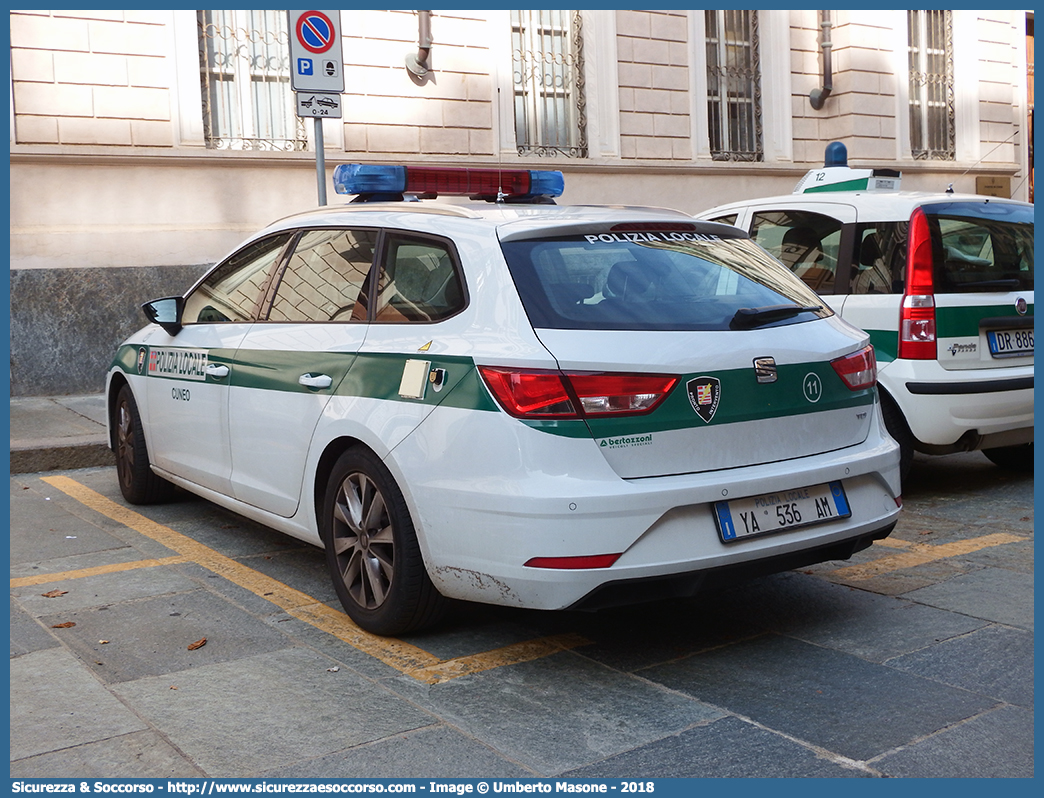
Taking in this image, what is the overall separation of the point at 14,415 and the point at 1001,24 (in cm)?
1599

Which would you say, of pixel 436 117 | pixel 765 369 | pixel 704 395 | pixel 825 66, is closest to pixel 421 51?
pixel 436 117

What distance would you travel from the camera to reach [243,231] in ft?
38.9

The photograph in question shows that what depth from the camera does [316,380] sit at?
432 centimetres

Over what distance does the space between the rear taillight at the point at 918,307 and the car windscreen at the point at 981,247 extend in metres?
0.06

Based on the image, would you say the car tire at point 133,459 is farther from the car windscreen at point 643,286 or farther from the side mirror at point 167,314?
the car windscreen at point 643,286

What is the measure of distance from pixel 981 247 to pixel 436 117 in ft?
26.4

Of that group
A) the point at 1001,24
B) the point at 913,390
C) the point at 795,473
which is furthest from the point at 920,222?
the point at 1001,24

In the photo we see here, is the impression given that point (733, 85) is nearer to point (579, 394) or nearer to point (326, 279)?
point (326, 279)

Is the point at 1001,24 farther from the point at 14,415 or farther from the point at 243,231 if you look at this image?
the point at 14,415

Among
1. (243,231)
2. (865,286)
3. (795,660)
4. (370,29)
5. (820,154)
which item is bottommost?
(795,660)

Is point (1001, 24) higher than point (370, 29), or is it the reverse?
point (1001, 24)

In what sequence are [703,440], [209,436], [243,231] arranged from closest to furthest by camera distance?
1. [703,440]
2. [209,436]
3. [243,231]

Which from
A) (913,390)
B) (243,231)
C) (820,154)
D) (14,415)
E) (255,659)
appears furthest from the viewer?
(820,154)

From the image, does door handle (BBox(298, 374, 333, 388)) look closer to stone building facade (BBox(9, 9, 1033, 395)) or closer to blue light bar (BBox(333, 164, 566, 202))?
blue light bar (BBox(333, 164, 566, 202))
